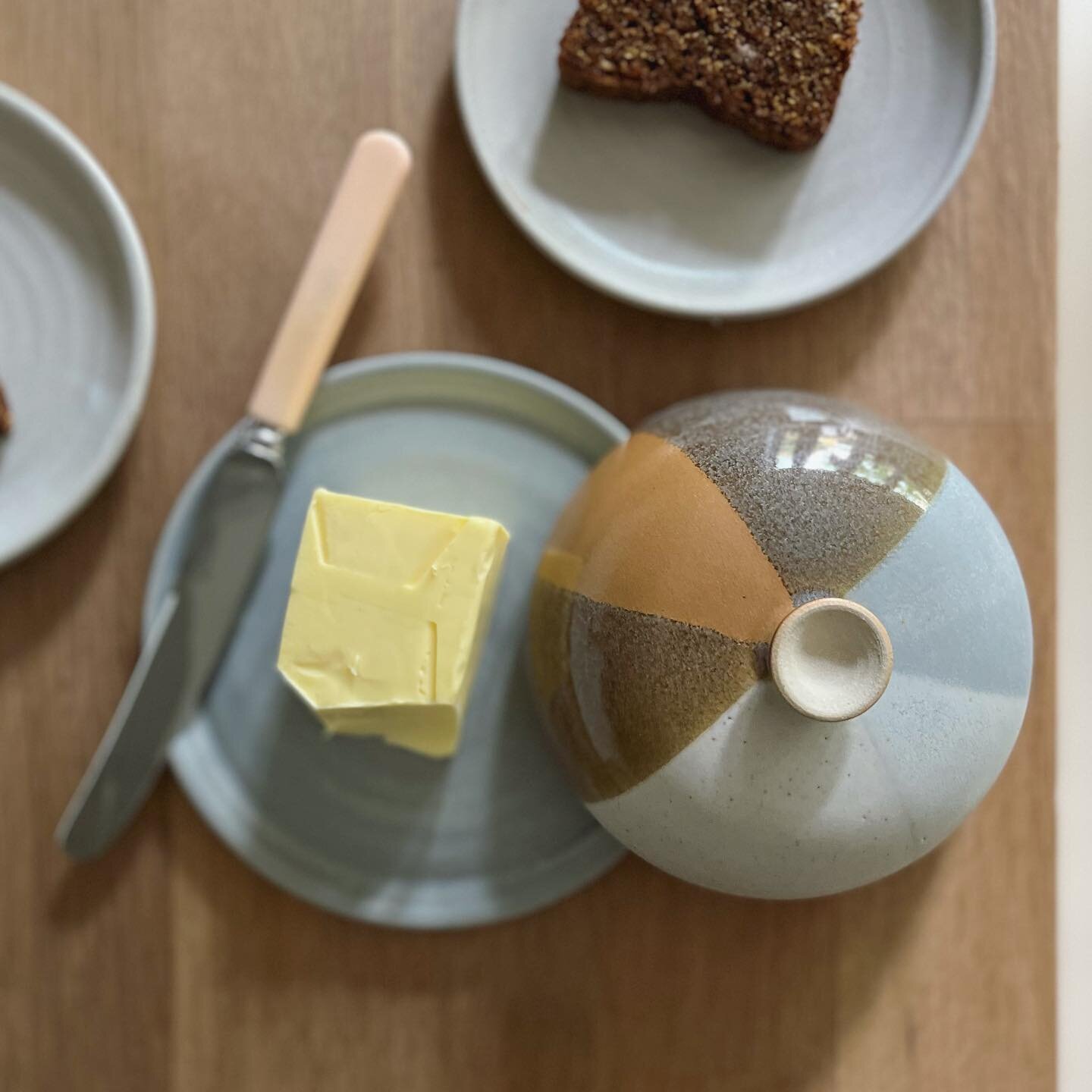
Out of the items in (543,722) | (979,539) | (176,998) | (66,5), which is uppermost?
(66,5)

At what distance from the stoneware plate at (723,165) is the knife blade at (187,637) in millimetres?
210

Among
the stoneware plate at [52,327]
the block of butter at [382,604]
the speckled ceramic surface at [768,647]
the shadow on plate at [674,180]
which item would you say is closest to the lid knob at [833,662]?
the speckled ceramic surface at [768,647]

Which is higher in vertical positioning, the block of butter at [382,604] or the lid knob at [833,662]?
the lid knob at [833,662]

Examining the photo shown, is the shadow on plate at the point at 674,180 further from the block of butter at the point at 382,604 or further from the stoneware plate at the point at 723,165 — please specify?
the block of butter at the point at 382,604

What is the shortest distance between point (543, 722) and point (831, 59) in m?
0.37

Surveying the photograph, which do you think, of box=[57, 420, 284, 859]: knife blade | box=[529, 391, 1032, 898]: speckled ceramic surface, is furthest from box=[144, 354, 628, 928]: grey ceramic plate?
box=[529, 391, 1032, 898]: speckled ceramic surface

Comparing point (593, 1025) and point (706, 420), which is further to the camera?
point (593, 1025)

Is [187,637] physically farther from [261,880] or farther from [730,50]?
[730,50]

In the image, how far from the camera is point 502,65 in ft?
1.69

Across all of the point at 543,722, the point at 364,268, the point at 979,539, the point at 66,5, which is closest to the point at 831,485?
the point at 979,539

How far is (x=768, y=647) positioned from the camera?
0.32 m

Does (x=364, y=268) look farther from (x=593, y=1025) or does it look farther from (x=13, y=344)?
(x=593, y=1025)

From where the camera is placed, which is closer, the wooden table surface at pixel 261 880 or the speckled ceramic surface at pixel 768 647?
the speckled ceramic surface at pixel 768 647

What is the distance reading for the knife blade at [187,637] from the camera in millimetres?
500
